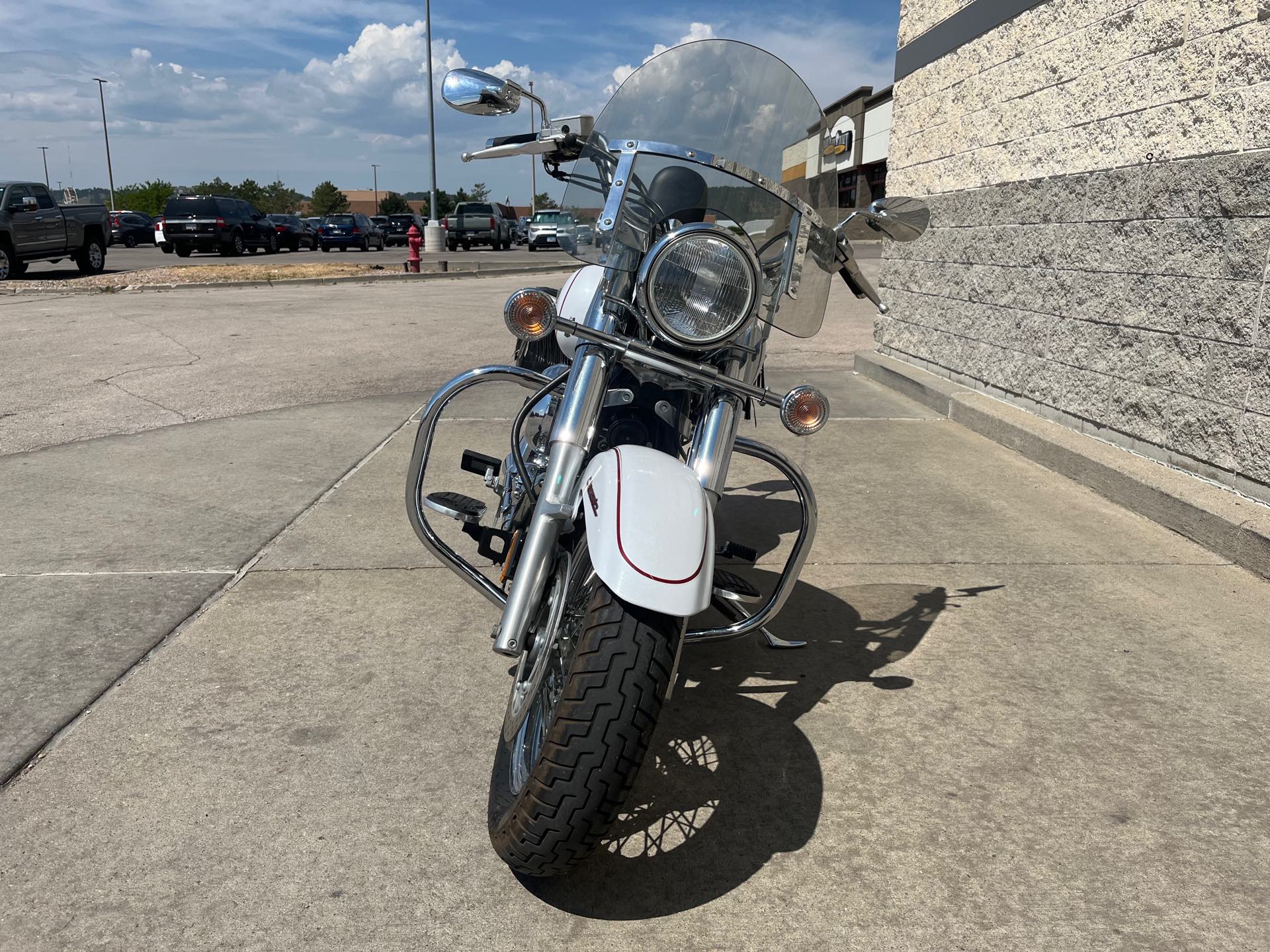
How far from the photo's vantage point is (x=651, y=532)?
7.20 feet

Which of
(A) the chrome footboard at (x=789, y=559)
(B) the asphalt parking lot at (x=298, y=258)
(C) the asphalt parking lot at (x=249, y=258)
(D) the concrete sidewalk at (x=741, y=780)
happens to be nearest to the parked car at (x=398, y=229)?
(C) the asphalt parking lot at (x=249, y=258)

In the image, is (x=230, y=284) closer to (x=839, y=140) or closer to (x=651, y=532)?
(x=839, y=140)

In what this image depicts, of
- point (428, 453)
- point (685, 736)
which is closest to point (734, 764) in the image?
point (685, 736)

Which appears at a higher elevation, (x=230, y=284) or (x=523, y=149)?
(x=523, y=149)

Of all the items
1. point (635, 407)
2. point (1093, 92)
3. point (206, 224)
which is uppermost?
point (1093, 92)

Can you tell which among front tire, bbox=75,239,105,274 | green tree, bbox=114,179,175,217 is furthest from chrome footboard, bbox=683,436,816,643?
green tree, bbox=114,179,175,217

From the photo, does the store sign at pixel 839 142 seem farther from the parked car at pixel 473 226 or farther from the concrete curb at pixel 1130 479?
the parked car at pixel 473 226

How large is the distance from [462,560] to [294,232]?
37.2 meters

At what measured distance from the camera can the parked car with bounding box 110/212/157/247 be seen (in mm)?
41969

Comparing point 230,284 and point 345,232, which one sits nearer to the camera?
point 230,284

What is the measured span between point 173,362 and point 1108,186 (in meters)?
7.83

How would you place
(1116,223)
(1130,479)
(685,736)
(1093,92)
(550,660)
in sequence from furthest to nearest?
(1093,92), (1116,223), (1130,479), (685,736), (550,660)

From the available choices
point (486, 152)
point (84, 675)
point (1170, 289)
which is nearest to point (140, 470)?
point (84, 675)

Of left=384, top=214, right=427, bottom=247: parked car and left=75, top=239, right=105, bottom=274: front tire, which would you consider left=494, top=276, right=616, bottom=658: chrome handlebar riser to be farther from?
left=384, top=214, right=427, bottom=247: parked car
